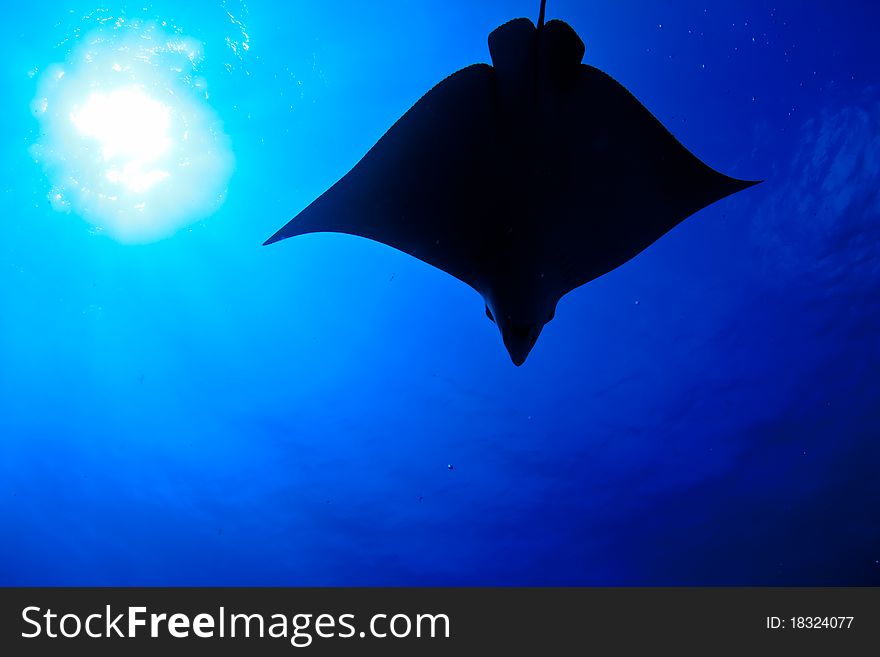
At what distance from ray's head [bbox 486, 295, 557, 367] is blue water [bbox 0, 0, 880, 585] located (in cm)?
415

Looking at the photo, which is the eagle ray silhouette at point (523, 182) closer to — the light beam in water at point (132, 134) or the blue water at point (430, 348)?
the blue water at point (430, 348)

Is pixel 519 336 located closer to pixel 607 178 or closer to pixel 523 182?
pixel 523 182

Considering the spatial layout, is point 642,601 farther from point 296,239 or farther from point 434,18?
point 434,18

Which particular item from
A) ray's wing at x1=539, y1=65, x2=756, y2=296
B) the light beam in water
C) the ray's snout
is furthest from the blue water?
the ray's snout

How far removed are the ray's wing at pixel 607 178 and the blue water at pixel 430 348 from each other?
357cm

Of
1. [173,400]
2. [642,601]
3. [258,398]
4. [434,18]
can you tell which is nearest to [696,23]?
[434,18]

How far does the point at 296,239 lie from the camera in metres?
8.38

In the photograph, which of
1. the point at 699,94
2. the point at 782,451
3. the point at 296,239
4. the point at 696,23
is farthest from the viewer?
the point at 782,451

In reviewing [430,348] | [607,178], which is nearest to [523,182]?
[607,178]

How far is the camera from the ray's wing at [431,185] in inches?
120

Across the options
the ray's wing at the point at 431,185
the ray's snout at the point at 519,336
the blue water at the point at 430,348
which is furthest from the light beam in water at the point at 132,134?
the ray's snout at the point at 519,336

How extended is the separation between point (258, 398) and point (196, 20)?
7646 millimetres

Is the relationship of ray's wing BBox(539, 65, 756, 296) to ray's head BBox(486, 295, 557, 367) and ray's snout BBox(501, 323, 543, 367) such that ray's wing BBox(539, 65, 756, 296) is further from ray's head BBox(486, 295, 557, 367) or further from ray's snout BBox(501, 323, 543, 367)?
ray's snout BBox(501, 323, 543, 367)

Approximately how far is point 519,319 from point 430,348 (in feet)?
23.3
